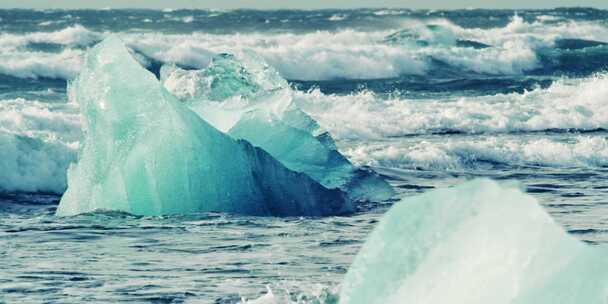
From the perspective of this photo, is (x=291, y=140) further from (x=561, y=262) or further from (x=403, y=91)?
(x=403, y=91)

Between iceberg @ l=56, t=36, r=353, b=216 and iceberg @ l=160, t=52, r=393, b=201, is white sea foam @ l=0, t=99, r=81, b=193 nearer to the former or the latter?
iceberg @ l=160, t=52, r=393, b=201

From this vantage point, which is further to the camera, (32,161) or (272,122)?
(32,161)

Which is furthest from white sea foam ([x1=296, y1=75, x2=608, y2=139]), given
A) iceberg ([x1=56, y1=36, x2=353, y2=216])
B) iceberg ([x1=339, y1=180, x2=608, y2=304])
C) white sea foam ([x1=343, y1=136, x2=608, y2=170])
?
iceberg ([x1=339, y1=180, x2=608, y2=304])

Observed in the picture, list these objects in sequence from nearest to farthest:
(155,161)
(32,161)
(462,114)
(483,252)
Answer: (483,252), (155,161), (32,161), (462,114)

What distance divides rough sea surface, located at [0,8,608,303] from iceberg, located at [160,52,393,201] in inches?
17.8

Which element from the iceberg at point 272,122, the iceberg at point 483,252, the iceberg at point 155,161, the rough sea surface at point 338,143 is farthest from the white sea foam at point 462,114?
the iceberg at point 483,252

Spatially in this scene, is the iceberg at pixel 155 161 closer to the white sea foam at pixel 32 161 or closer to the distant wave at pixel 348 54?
the white sea foam at pixel 32 161

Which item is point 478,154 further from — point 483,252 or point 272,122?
point 483,252

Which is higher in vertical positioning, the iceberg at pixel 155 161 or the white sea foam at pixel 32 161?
the iceberg at pixel 155 161

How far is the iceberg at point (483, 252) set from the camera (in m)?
4.52

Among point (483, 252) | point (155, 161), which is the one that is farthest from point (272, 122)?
point (483, 252)

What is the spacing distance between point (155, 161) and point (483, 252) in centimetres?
649

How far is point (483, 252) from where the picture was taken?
4578mm

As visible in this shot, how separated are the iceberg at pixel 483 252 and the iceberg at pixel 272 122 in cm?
689
